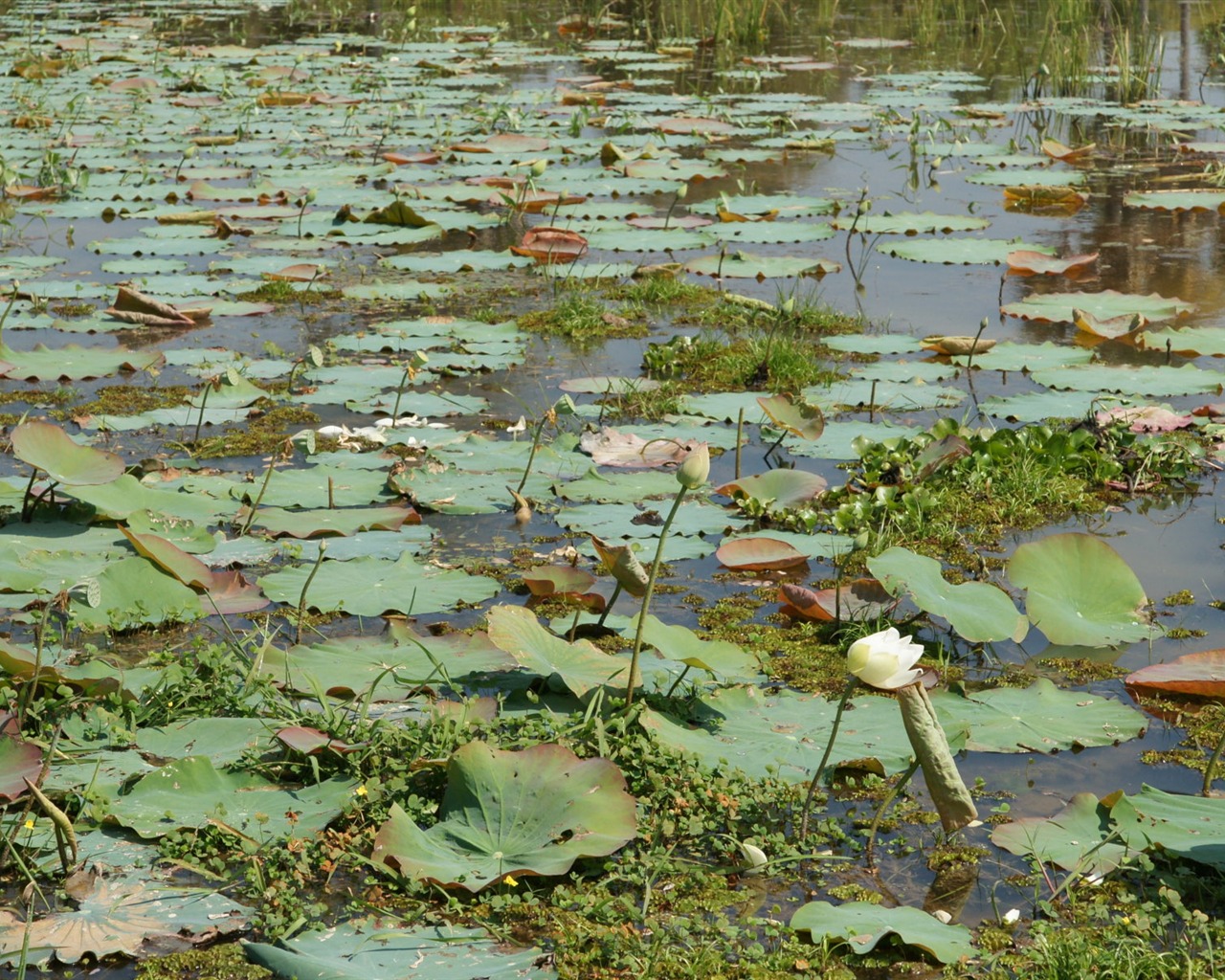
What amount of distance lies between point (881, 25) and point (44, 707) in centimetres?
1333

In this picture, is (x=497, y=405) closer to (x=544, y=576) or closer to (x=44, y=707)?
(x=544, y=576)

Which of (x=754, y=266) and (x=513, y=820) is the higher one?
(x=754, y=266)

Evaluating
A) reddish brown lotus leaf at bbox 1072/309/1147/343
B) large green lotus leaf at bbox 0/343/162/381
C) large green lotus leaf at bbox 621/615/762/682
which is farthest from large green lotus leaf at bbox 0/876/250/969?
reddish brown lotus leaf at bbox 1072/309/1147/343

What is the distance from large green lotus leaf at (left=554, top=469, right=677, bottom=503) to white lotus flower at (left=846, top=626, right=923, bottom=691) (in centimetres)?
149

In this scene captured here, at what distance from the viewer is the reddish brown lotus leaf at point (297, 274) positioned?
17.4ft

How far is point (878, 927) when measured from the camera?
183 centimetres

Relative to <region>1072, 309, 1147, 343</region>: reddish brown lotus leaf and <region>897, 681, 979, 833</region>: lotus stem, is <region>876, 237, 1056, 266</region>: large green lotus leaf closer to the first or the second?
<region>1072, 309, 1147, 343</region>: reddish brown lotus leaf

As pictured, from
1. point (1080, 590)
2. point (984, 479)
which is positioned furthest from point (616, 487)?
point (1080, 590)

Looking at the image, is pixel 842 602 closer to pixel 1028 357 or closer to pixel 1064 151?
pixel 1028 357

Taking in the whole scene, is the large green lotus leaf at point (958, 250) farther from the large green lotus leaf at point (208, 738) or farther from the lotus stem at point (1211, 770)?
the large green lotus leaf at point (208, 738)

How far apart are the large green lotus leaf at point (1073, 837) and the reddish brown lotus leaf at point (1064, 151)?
6.16 meters

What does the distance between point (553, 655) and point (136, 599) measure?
94 centimetres

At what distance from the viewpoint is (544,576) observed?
2801 mm

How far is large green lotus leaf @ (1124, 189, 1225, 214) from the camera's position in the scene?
21.1 ft
